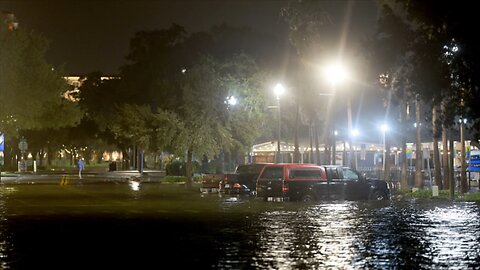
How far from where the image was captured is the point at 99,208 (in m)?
28.5

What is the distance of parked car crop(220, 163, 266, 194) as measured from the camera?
37594mm

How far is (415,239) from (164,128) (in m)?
33.3

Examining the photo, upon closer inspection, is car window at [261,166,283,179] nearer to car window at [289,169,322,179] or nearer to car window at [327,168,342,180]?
car window at [289,169,322,179]

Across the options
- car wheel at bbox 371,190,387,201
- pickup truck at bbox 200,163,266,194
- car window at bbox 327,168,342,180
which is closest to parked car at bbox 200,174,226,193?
pickup truck at bbox 200,163,266,194

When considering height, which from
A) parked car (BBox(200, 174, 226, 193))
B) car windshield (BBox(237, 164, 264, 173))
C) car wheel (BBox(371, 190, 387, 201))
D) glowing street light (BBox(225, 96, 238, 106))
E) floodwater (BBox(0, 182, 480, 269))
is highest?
glowing street light (BBox(225, 96, 238, 106))

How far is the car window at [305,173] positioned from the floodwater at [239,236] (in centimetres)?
171

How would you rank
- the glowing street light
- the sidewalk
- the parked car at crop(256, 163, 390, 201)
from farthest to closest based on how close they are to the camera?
→ the sidewalk, the glowing street light, the parked car at crop(256, 163, 390, 201)

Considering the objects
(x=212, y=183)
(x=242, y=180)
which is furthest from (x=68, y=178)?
(x=242, y=180)

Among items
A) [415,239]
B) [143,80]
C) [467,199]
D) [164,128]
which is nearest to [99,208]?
[415,239]

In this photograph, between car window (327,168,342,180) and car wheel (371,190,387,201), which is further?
car wheel (371,190,387,201)

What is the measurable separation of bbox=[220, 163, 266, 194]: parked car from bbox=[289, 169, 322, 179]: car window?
5.41 meters

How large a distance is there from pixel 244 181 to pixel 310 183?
20.2ft

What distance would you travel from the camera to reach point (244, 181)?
3772 cm

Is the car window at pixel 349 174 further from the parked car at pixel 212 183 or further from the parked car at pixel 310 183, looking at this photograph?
the parked car at pixel 212 183
